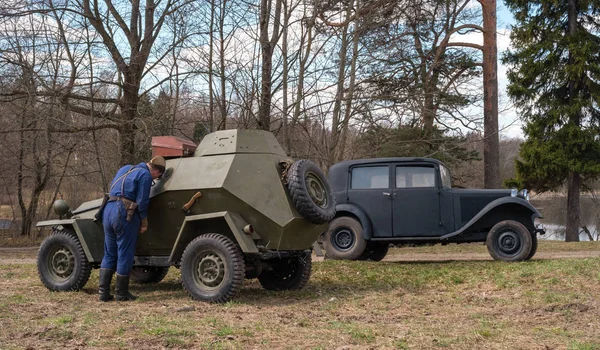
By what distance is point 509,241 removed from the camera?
1195cm

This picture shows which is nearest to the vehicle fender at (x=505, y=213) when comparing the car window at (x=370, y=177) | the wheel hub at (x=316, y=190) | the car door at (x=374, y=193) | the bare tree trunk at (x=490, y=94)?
the car door at (x=374, y=193)

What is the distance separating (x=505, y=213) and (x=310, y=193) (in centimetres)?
532

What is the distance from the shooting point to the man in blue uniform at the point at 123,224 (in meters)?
7.94

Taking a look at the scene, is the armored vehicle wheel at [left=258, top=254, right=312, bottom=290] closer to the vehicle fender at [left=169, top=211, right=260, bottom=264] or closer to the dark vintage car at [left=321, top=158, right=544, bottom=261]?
the vehicle fender at [left=169, top=211, right=260, bottom=264]

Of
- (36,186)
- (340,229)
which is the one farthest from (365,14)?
(36,186)

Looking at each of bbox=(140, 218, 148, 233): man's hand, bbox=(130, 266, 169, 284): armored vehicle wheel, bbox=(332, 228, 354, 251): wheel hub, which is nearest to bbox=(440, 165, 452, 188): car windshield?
bbox=(332, 228, 354, 251): wheel hub

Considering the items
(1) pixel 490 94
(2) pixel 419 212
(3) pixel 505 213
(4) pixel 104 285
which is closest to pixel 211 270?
(4) pixel 104 285

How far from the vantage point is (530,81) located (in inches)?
997

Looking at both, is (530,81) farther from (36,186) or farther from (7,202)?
(7,202)

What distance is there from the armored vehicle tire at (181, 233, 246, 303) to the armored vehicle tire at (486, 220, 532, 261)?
5.89 meters

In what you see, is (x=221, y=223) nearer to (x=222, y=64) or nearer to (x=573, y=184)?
(x=222, y=64)

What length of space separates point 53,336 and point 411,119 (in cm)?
1474

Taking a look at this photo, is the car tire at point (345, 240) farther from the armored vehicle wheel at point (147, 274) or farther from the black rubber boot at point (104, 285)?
the black rubber boot at point (104, 285)

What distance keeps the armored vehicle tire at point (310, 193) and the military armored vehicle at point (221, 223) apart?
12 mm
